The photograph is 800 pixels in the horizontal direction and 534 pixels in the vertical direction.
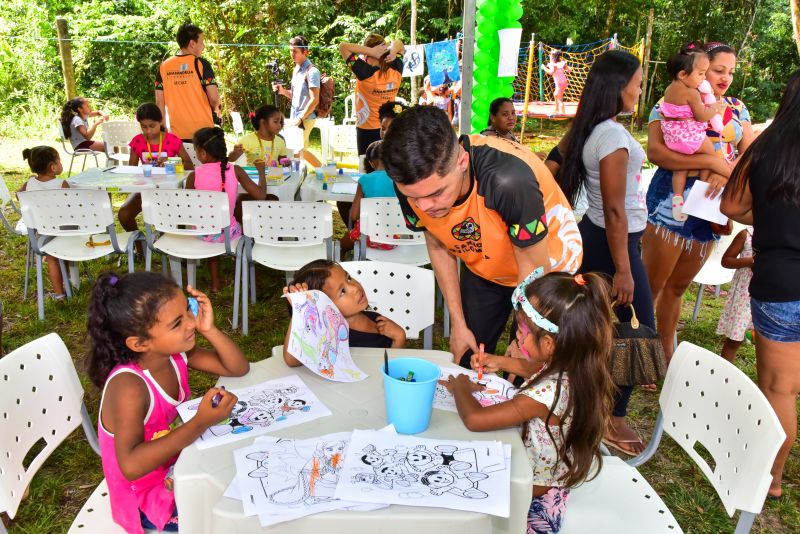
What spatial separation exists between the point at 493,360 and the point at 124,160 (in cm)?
560

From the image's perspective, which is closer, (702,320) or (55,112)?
(702,320)

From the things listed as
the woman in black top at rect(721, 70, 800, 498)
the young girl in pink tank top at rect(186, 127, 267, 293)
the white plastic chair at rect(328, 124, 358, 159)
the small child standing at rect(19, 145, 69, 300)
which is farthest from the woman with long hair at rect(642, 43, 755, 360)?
the white plastic chair at rect(328, 124, 358, 159)

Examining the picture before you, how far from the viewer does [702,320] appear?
14.2ft

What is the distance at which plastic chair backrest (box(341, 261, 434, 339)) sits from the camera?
8.27 ft

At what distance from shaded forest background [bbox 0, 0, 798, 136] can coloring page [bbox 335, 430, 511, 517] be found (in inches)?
428

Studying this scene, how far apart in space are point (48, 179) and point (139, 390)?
3.56 meters

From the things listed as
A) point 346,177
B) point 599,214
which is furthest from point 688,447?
point 346,177

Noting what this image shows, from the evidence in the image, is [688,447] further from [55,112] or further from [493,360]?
[55,112]

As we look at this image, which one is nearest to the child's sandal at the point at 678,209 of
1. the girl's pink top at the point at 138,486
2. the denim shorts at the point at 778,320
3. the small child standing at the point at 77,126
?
the denim shorts at the point at 778,320

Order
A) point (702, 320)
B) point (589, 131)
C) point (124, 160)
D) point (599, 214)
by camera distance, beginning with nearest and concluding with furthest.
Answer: point (589, 131)
point (599, 214)
point (702, 320)
point (124, 160)

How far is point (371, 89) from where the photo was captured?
239 inches

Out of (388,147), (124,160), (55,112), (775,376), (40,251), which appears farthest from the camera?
(55,112)

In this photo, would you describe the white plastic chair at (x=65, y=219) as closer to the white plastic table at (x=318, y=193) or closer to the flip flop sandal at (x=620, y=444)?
the white plastic table at (x=318, y=193)

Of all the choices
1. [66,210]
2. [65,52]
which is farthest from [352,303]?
[65,52]
